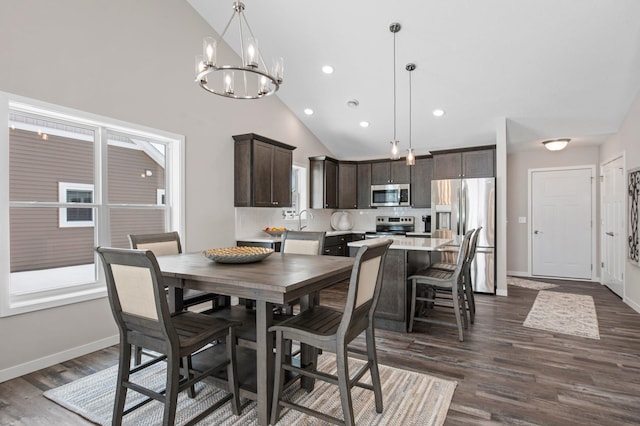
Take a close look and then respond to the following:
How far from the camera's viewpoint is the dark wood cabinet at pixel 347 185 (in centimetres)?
691

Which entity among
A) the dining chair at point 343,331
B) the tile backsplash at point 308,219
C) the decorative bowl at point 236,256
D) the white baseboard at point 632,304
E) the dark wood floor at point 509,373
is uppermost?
the tile backsplash at point 308,219

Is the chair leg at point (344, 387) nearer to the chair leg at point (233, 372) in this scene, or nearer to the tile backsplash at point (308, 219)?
the chair leg at point (233, 372)

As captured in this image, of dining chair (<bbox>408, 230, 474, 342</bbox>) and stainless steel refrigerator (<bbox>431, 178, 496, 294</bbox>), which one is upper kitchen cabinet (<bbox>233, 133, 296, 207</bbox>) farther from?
stainless steel refrigerator (<bbox>431, 178, 496, 294</bbox>)

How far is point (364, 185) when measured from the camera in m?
6.99

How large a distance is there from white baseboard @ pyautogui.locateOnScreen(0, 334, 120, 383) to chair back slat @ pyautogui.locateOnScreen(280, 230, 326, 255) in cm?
188

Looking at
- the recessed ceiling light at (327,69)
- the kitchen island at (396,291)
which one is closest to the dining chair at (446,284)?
the kitchen island at (396,291)

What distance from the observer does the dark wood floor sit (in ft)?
7.05

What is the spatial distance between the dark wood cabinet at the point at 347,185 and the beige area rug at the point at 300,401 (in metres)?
4.47

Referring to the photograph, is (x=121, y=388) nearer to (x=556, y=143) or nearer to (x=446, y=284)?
(x=446, y=284)

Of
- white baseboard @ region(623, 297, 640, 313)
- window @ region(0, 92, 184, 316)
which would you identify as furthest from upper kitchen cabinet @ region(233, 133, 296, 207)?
white baseboard @ region(623, 297, 640, 313)

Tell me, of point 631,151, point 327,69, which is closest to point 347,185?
point 327,69

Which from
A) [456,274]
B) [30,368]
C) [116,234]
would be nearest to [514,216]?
[456,274]

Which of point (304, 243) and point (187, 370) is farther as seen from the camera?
point (304, 243)

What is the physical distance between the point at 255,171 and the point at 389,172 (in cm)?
305
